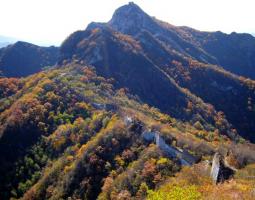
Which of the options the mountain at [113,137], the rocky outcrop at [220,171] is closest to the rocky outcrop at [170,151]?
the mountain at [113,137]

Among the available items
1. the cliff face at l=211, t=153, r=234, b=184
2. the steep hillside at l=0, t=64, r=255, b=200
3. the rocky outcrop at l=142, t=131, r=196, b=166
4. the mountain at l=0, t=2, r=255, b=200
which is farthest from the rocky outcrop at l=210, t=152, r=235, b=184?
the steep hillside at l=0, t=64, r=255, b=200

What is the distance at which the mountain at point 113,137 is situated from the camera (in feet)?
213

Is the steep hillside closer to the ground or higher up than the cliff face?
closer to the ground

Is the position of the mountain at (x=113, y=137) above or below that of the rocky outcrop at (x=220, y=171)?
below

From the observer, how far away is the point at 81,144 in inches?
3957

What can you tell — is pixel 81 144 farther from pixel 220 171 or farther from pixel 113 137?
pixel 220 171

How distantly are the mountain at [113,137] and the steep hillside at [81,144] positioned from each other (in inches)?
9.8

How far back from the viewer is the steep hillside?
237ft

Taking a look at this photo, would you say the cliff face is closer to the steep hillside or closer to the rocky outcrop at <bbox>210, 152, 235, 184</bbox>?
the rocky outcrop at <bbox>210, 152, 235, 184</bbox>

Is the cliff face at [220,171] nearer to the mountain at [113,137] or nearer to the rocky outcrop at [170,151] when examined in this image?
the mountain at [113,137]

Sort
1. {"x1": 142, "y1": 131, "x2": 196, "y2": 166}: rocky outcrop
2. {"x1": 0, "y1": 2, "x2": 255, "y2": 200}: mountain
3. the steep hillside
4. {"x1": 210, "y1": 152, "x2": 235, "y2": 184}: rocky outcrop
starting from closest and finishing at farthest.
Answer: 1. {"x1": 210, "y1": 152, "x2": 235, "y2": 184}: rocky outcrop
2. {"x1": 0, "y1": 2, "x2": 255, "y2": 200}: mountain
3. {"x1": 142, "y1": 131, "x2": 196, "y2": 166}: rocky outcrop
4. the steep hillside

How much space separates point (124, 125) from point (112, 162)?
1004cm

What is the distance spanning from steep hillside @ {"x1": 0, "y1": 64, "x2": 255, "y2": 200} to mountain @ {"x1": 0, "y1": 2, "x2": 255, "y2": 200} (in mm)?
248

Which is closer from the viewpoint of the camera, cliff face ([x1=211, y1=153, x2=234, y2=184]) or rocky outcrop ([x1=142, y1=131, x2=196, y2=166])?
cliff face ([x1=211, y1=153, x2=234, y2=184])
